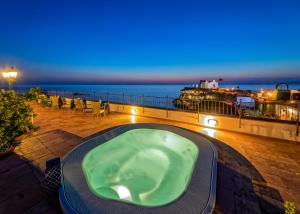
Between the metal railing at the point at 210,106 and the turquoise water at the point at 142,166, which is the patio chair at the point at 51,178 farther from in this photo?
the metal railing at the point at 210,106

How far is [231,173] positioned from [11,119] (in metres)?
5.22

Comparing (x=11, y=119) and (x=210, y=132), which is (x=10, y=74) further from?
(x=210, y=132)

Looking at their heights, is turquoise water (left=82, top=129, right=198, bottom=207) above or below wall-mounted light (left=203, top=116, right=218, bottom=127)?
below

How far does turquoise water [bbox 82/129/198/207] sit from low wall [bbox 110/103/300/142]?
5.66 ft

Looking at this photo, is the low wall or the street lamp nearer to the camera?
the low wall

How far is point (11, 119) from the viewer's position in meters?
3.71

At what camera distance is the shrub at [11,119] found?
3.51m

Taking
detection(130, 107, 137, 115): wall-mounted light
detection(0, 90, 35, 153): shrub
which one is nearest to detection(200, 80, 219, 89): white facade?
detection(130, 107, 137, 115): wall-mounted light

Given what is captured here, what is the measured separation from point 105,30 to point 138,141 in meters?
18.5

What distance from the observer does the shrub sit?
351 centimetres

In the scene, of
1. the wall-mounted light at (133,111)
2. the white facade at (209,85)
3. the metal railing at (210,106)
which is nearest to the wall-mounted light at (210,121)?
the metal railing at (210,106)

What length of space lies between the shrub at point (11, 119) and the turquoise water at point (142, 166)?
6.79 ft

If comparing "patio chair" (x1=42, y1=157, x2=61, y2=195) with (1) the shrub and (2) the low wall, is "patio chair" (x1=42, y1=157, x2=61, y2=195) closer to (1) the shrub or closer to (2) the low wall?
(1) the shrub

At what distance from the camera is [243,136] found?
5.01m
